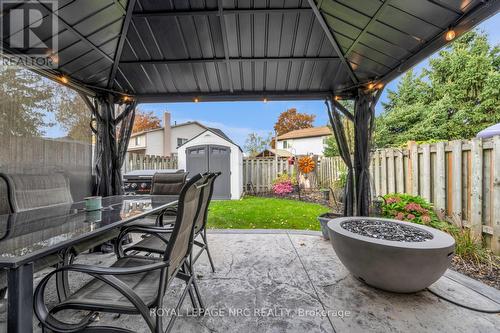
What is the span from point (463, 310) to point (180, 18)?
3.88 meters

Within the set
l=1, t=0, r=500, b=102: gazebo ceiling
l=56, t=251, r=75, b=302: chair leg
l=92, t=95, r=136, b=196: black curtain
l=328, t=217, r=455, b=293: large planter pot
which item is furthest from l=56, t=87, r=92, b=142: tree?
l=328, t=217, r=455, b=293: large planter pot

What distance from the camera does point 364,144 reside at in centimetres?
329

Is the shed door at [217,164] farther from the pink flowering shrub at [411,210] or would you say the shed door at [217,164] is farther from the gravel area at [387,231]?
the gravel area at [387,231]

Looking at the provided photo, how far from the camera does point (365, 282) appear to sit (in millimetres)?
2094

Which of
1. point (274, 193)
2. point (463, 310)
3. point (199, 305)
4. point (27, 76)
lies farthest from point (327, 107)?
point (274, 193)

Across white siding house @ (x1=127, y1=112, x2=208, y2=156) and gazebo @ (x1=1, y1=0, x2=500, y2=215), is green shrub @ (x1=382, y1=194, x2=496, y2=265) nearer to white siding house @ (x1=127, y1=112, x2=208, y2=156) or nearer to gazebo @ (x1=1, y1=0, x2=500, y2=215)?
gazebo @ (x1=1, y1=0, x2=500, y2=215)

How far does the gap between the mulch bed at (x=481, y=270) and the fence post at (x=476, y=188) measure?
1.07ft

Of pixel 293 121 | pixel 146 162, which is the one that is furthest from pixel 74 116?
pixel 293 121

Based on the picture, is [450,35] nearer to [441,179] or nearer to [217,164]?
[441,179]

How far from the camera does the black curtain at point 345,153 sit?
3434 mm

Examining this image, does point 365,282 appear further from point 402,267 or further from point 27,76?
point 27,76

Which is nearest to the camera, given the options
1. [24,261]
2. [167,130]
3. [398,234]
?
[24,261]
